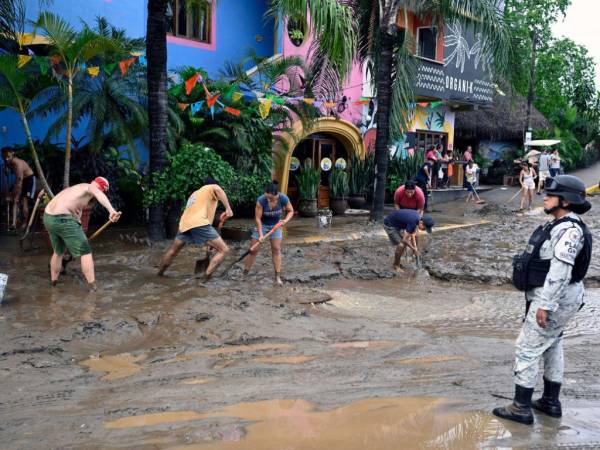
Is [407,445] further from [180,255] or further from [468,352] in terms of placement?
[180,255]

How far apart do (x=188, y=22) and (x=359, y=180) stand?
20.3 feet

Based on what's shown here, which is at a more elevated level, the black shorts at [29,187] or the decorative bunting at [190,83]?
the decorative bunting at [190,83]

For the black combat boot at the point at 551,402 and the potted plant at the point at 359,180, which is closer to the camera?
the black combat boot at the point at 551,402

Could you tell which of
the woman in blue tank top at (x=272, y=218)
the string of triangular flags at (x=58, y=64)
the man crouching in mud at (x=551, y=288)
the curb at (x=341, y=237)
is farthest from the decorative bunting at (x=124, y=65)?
the man crouching in mud at (x=551, y=288)

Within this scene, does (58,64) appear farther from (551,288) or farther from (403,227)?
(551,288)

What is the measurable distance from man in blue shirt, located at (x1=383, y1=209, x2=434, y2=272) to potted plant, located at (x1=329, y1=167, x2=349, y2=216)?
656 cm

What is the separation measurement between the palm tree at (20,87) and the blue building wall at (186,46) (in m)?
1.67

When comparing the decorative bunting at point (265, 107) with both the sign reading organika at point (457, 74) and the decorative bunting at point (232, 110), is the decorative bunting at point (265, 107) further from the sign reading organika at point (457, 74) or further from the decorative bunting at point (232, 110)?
the sign reading organika at point (457, 74)

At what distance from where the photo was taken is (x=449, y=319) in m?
7.41

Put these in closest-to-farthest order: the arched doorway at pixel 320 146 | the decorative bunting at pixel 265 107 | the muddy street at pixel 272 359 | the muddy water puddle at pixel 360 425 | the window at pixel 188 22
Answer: the muddy water puddle at pixel 360 425, the muddy street at pixel 272 359, the decorative bunting at pixel 265 107, the window at pixel 188 22, the arched doorway at pixel 320 146

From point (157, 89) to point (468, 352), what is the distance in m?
7.00

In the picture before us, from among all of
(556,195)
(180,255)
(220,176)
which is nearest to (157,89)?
(220,176)

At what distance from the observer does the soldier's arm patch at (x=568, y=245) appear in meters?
4.18

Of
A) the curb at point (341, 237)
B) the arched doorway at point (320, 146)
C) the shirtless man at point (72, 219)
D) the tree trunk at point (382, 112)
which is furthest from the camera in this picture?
the arched doorway at point (320, 146)
